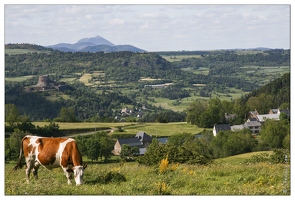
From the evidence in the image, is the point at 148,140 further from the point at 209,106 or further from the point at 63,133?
the point at 209,106

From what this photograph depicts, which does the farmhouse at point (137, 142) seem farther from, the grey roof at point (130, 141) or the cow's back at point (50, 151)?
the cow's back at point (50, 151)

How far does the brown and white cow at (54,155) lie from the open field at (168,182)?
0.39 metres

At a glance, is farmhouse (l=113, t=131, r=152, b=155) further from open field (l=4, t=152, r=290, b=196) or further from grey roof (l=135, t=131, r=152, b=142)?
open field (l=4, t=152, r=290, b=196)

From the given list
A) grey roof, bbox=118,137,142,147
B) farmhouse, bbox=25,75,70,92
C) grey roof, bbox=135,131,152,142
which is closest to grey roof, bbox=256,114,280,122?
grey roof, bbox=135,131,152,142

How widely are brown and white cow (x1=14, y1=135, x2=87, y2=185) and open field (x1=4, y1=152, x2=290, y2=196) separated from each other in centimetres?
39

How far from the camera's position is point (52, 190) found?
1093cm

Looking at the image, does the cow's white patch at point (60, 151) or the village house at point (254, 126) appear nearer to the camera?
the cow's white patch at point (60, 151)

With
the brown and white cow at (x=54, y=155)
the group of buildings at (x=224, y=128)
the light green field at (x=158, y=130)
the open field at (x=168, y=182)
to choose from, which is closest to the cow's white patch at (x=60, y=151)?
the brown and white cow at (x=54, y=155)

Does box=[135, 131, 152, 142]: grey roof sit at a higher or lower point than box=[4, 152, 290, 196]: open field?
lower

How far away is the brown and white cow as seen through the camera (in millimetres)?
11922

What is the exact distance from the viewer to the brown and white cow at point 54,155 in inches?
469

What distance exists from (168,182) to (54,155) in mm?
3287
